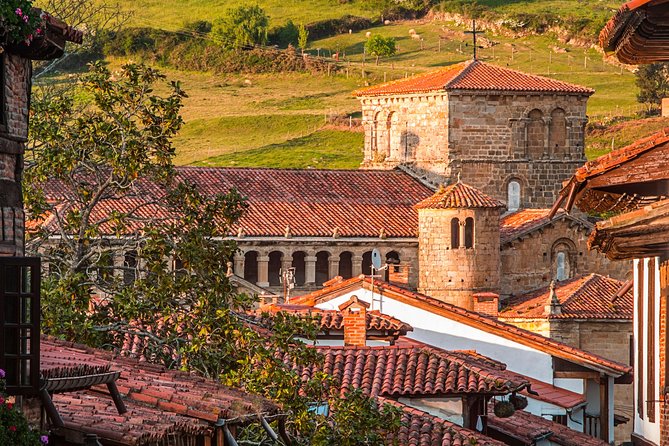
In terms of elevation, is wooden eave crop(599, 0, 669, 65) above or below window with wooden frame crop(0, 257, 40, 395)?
above

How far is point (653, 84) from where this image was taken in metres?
129

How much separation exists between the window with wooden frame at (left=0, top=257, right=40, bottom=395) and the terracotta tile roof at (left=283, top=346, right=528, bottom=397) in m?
14.6

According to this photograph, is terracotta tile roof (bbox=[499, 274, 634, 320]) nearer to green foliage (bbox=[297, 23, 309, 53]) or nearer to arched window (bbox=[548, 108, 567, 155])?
arched window (bbox=[548, 108, 567, 155])

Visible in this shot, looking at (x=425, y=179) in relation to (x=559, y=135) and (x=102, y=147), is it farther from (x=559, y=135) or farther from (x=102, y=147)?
(x=102, y=147)

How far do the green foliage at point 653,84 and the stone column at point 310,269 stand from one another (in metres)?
52.8

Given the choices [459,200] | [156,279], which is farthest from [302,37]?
[156,279]

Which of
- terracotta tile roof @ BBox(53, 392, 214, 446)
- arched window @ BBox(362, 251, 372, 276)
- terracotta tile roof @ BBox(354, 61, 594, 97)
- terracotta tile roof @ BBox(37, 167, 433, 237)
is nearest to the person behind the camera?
terracotta tile roof @ BBox(53, 392, 214, 446)

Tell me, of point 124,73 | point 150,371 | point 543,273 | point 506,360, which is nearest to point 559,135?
point 543,273

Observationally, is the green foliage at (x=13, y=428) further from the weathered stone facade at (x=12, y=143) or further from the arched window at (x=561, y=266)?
the arched window at (x=561, y=266)

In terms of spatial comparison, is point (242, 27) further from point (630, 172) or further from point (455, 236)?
point (630, 172)

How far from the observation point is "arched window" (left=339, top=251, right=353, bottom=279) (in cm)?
7900

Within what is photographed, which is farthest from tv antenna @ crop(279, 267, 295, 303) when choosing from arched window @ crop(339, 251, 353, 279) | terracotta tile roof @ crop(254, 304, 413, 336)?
terracotta tile roof @ crop(254, 304, 413, 336)

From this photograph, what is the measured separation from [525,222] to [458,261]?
20.7 ft

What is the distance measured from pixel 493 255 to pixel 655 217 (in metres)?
59.0
